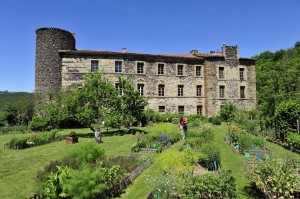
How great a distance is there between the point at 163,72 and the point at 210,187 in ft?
83.3

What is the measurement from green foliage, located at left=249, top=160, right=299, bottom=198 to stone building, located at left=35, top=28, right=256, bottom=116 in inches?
874

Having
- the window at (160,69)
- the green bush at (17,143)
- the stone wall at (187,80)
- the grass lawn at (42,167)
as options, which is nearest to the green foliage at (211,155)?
the grass lawn at (42,167)

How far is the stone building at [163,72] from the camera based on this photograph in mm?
27719

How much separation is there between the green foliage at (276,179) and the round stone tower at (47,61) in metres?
24.8

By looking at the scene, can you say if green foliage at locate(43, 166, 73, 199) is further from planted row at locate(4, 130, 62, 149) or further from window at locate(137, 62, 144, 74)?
window at locate(137, 62, 144, 74)

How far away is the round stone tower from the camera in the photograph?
90.3 ft

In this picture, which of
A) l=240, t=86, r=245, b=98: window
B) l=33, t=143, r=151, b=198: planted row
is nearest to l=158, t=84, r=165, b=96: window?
l=240, t=86, r=245, b=98: window

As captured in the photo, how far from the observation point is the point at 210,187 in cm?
599

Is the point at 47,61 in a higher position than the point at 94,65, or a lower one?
higher

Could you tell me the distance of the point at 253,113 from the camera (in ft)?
86.6

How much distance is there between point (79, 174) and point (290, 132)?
42.3 feet

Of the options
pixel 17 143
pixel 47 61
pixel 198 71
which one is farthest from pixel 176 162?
pixel 198 71

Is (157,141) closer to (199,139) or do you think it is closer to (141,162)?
(199,139)

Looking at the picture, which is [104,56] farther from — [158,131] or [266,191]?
[266,191]
